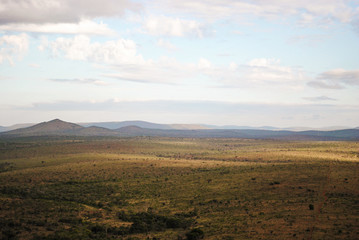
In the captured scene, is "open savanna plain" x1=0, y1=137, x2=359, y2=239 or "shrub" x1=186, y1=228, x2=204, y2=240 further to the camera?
"open savanna plain" x1=0, y1=137, x2=359, y2=239

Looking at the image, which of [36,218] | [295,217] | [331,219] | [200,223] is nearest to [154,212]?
[200,223]

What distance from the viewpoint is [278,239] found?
92.9 ft

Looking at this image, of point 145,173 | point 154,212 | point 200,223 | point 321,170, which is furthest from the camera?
point 145,173

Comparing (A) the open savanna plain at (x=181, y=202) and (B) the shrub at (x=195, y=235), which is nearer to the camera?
(B) the shrub at (x=195, y=235)

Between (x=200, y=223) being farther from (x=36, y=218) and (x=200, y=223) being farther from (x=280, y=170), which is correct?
(x=280, y=170)

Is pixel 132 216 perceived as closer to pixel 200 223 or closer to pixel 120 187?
pixel 200 223

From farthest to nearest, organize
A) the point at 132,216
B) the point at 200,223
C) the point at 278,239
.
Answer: the point at 132,216 → the point at 200,223 → the point at 278,239

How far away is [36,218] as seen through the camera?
1335 inches

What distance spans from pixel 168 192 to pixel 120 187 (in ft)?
29.1

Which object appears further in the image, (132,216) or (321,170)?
(321,170)

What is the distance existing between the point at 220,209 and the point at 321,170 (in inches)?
1105

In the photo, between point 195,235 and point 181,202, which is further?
point 181,202

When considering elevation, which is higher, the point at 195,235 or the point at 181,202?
the point at 195,235

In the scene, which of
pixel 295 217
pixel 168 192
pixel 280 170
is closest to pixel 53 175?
pixel 168 192
